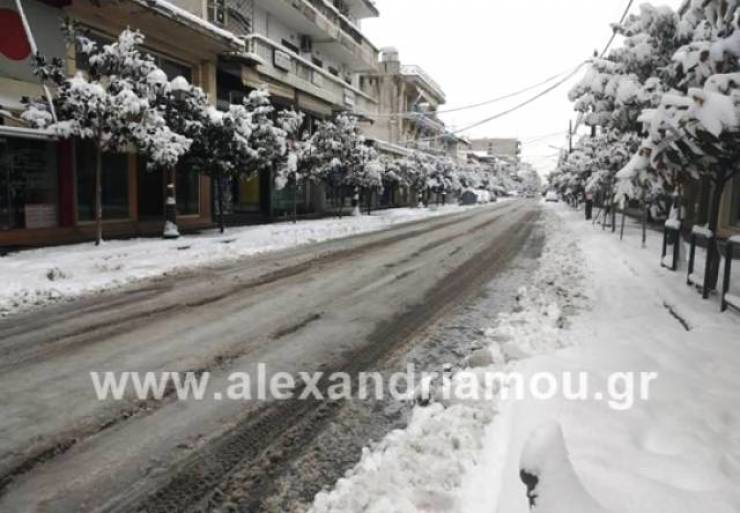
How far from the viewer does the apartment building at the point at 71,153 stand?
12.9 metres

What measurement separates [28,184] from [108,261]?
4.08 meters

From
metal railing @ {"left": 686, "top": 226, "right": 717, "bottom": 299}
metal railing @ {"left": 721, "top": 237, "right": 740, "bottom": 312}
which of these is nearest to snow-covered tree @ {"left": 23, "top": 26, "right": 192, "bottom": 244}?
metal railing @ {"left": 686, "top": 226, "right": 717, "bottom": 299}

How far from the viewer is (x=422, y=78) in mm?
60812

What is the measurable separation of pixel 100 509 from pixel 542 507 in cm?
229

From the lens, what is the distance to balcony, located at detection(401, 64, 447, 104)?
2303 inches

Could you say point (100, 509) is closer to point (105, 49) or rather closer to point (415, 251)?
point (415, 251)

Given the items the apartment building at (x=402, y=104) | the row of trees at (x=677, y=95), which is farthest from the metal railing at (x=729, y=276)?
the apartment building at (x=402, y=104)

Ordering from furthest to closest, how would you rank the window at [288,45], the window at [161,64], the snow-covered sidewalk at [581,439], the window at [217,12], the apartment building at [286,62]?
1. the window at [288,45]
2. the apartment building at [286,62]
3. the window at [217,12]
4. the window at [161,64]
5. the snow-covered sidewalk at [581,439]

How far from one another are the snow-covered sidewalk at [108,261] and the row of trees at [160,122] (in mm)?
1328

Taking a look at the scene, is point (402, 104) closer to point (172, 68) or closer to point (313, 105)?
point (313, 105)

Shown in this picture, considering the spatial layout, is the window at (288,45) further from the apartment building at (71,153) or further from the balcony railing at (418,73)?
the balcony railing at (418,73)

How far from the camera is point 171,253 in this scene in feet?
42.2

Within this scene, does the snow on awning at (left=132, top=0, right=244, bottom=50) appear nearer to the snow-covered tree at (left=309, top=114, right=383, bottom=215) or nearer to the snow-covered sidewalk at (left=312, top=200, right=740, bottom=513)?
the snow-covered tree at (left=309, top=114, right=383, bottom=215)

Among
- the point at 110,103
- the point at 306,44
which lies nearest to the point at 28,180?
the point at 110,103
